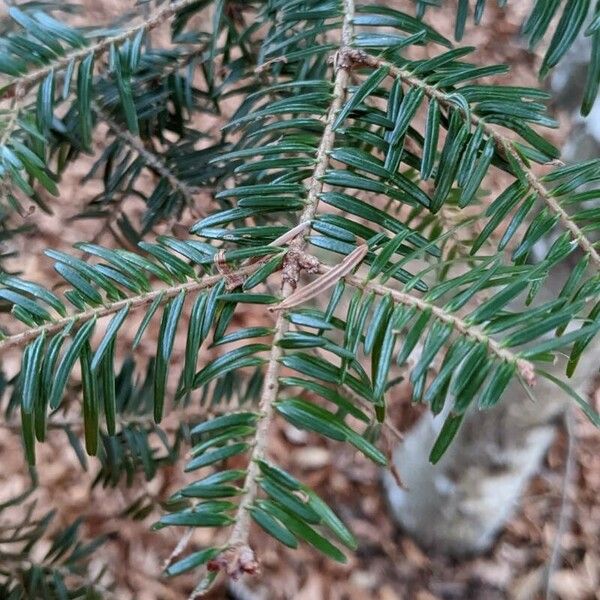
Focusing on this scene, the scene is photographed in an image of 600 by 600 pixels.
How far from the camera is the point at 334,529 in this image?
26 centimetres

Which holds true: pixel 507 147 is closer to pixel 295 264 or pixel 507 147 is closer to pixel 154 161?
pixel 295 264

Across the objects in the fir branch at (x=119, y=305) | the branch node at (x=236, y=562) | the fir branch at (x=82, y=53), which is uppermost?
the fir branch at (x=82, y=53)

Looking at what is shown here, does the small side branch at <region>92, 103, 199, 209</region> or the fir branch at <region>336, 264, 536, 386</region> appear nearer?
the fir branch at <region>336, 264, 536, 386</region>

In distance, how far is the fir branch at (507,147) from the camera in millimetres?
318

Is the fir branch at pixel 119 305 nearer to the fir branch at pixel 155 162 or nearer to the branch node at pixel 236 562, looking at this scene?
the branch node at pixel 236 562

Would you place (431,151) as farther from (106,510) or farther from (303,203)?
(106,510)

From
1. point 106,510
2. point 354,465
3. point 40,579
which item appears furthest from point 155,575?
point 40,579

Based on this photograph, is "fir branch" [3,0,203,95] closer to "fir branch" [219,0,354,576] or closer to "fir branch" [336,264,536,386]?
"fir branch" [219,0,354,576]

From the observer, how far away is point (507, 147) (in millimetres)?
334

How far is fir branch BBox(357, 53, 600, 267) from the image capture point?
1.04ft

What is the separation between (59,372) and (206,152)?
31 cm

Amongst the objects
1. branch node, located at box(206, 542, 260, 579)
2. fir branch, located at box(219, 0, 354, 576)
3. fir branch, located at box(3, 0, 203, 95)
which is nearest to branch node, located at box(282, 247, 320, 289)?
fir branch, located at box(219, 0, 354, 576)

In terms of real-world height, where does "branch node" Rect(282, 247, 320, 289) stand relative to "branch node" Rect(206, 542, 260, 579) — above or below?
above

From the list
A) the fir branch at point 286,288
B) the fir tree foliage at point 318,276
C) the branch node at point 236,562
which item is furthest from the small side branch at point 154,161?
the branch node at point 236,562
